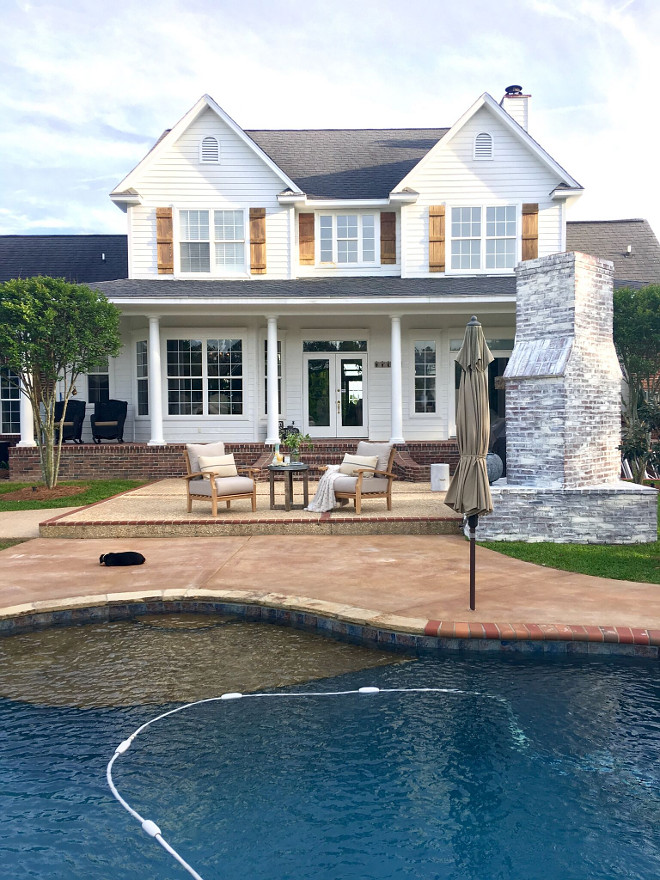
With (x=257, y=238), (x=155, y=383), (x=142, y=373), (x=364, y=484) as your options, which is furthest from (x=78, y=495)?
(x=257, y=238)

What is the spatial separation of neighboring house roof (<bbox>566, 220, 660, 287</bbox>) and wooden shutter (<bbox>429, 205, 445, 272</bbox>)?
4579 millimetres

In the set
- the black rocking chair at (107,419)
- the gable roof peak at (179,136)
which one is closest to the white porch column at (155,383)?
the black rocking chair at (107,419)

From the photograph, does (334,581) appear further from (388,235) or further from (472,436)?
(388,235)

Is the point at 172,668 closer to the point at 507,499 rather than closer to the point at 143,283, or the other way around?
the point at 507,499

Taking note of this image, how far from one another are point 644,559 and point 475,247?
1054 centimetres

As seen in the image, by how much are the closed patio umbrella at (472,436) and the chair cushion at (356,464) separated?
4.37 m

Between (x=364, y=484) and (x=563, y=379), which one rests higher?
(x=563, y=379)

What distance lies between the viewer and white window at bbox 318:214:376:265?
16609 millimetres

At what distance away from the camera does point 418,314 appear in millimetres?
15164

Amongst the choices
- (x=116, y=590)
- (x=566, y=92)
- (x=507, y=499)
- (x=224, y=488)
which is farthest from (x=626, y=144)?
(x=116, y=590)

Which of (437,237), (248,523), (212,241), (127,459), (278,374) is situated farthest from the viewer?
(278,374)

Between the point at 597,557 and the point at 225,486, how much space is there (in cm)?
519

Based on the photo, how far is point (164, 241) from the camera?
52.2 feet

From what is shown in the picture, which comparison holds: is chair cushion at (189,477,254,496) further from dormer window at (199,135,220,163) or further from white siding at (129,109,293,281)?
dormer window at (199,135,220,163)
